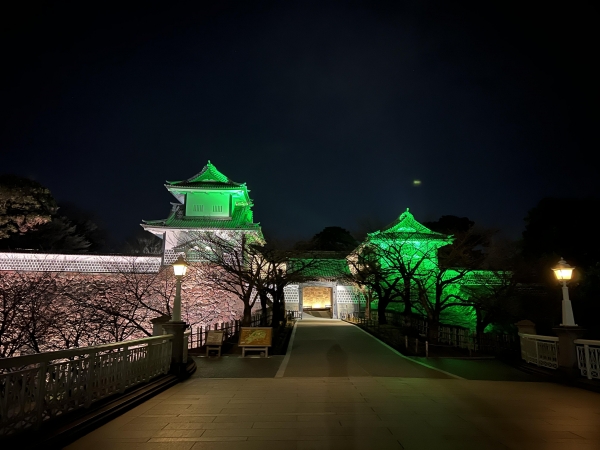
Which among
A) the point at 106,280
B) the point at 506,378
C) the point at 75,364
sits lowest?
the point at 506,378

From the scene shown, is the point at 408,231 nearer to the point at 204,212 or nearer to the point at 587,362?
the point at 204,212

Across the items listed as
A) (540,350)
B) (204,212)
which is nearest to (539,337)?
(540,350)

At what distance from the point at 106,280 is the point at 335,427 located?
78.0 feet

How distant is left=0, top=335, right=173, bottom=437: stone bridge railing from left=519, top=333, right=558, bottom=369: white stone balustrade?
1032cm

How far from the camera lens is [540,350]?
11.8m

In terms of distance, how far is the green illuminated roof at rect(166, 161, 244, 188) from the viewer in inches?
1201

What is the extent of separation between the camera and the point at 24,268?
25594mm

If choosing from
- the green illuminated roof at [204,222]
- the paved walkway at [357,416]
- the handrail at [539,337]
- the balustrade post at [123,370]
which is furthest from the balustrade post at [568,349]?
the green illuminated roof at [204,222]

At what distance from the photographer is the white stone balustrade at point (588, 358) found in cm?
934

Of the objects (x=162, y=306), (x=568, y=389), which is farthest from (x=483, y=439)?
(x=162, y=306)

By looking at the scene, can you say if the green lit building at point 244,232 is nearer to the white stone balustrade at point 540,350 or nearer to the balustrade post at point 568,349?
the white stone balustrade at point 540,350

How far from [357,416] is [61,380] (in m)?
4.28

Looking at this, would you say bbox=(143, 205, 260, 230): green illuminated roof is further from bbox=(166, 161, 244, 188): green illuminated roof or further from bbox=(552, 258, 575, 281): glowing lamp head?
bbox=(552, 258, 575, 281): glowing lamp head

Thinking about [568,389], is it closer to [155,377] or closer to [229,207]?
[155,377]
